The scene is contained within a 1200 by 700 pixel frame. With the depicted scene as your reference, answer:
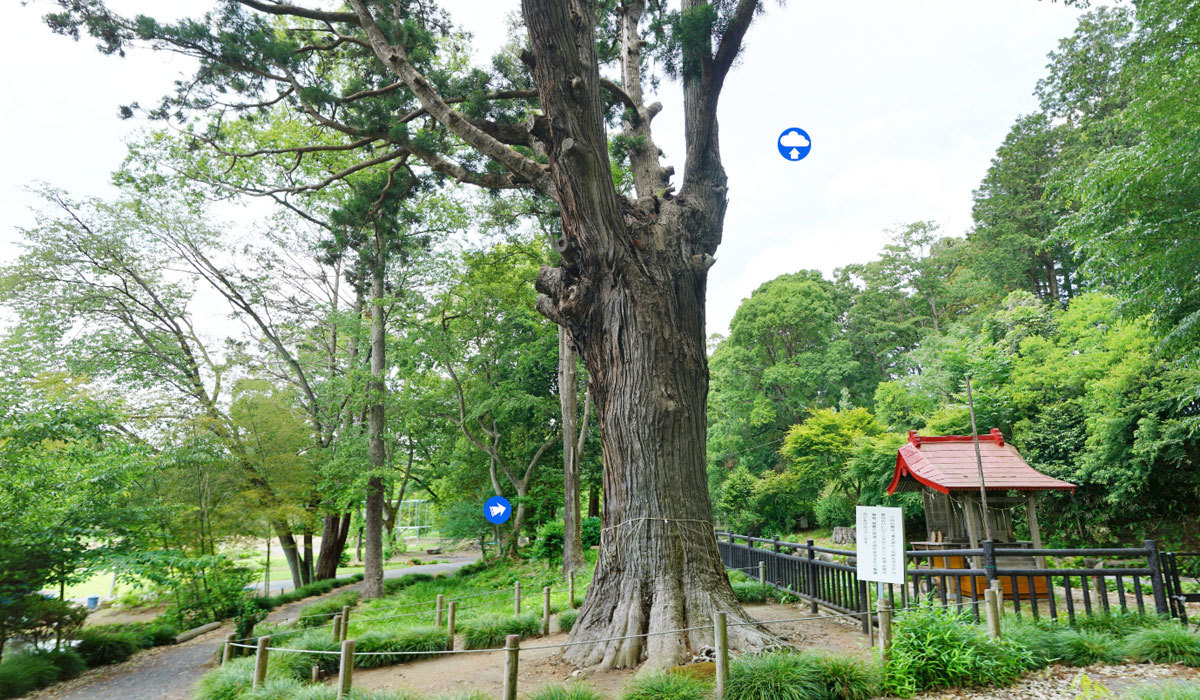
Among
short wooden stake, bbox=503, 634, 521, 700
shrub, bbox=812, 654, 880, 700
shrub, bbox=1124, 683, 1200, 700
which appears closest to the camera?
shrub, bbox=1124, 683, 1200, 700

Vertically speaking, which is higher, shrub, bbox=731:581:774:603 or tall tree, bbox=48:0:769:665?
tall tree, bbox=48:0:769:665

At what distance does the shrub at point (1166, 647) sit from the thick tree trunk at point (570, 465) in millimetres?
11975

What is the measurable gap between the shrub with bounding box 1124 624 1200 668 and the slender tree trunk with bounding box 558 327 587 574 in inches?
472

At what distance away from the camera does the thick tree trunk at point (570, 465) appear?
15.6 m

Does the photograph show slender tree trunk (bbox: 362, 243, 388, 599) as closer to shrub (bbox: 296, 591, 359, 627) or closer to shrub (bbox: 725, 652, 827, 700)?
shrub (bbox: 296, 591, 359, 627)

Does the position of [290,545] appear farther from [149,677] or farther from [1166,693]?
[1166,693]

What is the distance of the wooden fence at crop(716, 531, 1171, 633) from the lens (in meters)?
5.93

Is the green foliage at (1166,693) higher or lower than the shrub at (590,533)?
higher

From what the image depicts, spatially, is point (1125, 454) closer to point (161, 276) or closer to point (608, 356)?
point (608, 356)

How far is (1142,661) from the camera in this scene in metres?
4.98

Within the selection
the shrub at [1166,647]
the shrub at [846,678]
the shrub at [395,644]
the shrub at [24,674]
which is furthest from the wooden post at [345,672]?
the shrub at [1166,647]

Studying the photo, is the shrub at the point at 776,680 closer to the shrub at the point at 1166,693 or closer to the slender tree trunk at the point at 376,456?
the shrub at the point at 1166,693

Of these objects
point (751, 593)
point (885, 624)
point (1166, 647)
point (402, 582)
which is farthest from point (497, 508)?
point (1166, 647)

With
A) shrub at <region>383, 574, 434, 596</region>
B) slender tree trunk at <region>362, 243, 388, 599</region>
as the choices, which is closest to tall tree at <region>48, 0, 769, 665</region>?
slender tree trunk at <region>362, 243, 388, 599</region>
